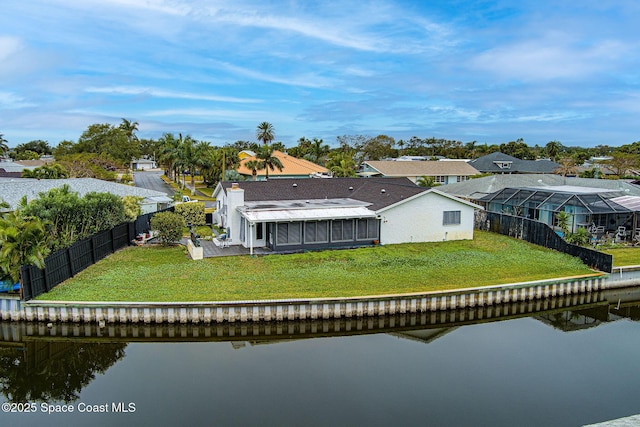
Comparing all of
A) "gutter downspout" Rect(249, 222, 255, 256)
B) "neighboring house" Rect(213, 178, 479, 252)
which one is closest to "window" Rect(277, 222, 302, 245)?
"neighboring house" Rect(213, 178, 479, 252)

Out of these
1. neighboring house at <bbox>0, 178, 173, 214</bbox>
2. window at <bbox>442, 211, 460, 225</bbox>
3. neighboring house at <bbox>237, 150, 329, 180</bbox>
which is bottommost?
window at <bbox>442, 211, 460, 225</bbox>

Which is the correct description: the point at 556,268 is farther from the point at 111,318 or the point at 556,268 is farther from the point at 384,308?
the point at 111,318

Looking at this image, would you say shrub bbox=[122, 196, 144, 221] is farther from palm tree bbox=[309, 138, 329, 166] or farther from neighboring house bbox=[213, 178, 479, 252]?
palm tree bbox=[309, 138, 329, 166]

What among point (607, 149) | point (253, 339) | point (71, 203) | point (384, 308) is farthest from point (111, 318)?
point (607, 149)

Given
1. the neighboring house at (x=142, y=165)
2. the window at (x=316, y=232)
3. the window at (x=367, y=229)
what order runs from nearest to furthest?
the window at (x=316, y=232) < the window at (x=367, y=229) < the neighboring house at (x=142, y=165)

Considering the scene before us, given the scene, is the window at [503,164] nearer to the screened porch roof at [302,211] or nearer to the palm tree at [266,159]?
the palm tree at [266,159]

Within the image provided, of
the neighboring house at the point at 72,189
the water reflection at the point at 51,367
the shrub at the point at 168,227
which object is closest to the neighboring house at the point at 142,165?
the neighboring house at the point at 72,189

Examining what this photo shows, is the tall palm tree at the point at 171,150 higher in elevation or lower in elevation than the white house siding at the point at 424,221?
higher
